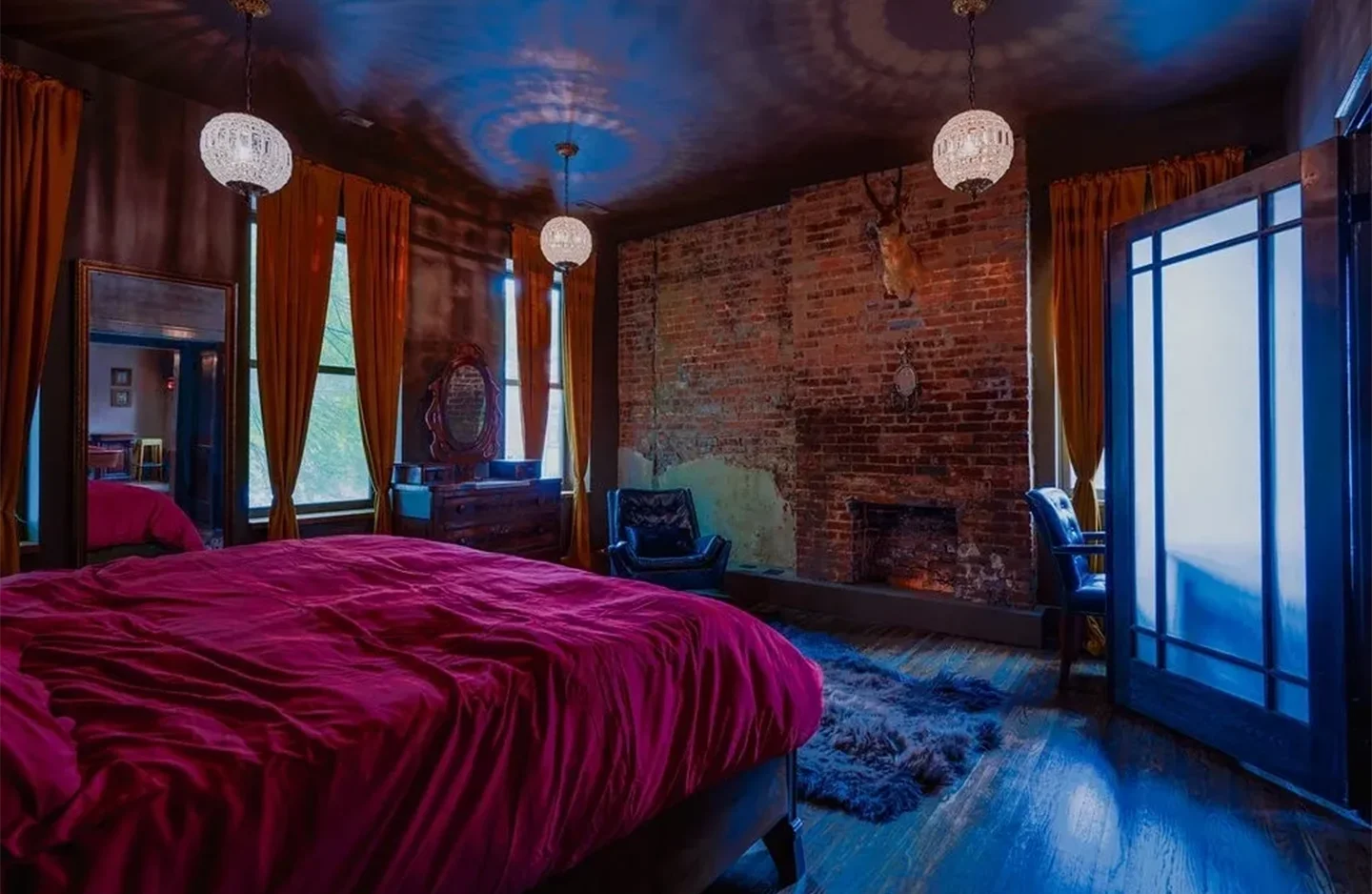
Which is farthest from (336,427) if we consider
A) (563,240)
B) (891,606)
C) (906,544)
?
(906,544)

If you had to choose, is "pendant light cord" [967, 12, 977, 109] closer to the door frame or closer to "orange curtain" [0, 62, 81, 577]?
the door frame

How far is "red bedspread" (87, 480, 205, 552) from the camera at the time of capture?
357cm

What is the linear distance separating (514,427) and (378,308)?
1.48 m

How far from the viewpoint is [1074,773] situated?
2.64 meters

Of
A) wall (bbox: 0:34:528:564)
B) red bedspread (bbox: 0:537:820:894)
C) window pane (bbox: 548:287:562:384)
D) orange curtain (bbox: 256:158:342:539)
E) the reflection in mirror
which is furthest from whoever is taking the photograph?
window pane (bbox: 548:287:562:384)

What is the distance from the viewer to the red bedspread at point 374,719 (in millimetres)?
1005

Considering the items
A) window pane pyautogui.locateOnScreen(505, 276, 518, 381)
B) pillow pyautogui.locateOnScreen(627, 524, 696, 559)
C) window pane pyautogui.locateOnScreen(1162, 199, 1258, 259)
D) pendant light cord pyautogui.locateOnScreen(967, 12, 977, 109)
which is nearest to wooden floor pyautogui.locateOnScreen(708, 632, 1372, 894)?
window pane pyautogui.locateOnScreen(1162, 199, 1258, 259)

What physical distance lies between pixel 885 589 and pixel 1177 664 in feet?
6.32

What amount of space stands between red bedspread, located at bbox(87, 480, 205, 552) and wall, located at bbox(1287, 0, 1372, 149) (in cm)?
525

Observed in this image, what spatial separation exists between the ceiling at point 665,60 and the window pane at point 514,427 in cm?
192

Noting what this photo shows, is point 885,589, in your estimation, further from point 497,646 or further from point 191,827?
point 191,827

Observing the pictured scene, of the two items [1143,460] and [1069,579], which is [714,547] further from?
[1143,460]

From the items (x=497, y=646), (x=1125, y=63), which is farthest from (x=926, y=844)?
(x=1125, y=63)

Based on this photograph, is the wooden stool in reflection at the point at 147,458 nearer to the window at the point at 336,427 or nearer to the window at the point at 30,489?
the window at the point at 30,489
